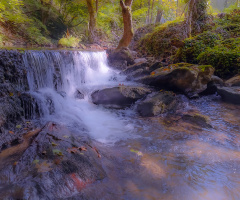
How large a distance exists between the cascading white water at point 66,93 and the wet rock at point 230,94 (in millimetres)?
4405

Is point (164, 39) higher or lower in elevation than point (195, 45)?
higher

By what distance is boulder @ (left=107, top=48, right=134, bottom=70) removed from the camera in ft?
38.2

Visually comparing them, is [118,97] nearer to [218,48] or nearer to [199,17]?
[218,48]

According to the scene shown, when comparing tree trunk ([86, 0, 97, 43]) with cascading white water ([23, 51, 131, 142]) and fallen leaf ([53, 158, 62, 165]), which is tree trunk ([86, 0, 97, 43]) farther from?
fallen leaf ([53, 158, 62, 165])

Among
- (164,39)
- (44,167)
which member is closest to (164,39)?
(164,39)

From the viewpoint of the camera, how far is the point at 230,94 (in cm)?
642

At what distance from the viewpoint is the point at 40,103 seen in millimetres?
5047

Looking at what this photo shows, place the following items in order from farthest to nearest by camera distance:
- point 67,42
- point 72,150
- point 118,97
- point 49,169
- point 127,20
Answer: point 67,42, point 127,20, point 118,97, point 72,150, point 49,169

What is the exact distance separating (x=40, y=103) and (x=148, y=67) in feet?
21.9

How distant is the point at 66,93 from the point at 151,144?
4.54 m

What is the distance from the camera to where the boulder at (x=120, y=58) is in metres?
11.7

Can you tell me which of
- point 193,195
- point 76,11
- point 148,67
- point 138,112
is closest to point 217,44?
point 148,67

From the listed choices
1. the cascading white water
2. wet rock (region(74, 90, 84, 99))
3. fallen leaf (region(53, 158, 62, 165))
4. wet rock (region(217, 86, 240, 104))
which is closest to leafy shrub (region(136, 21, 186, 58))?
the cascading white water

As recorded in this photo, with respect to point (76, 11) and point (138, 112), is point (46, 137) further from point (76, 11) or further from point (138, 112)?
point (76, 11)
